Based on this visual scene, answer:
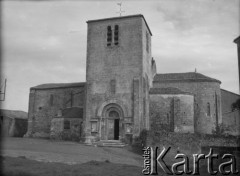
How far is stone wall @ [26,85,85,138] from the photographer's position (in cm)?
3994

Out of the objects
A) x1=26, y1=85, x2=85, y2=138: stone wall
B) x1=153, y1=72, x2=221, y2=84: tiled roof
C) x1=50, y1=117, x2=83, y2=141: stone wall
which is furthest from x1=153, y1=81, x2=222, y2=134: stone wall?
x1=50, y1=117, x2=83, y2=141: stone wall

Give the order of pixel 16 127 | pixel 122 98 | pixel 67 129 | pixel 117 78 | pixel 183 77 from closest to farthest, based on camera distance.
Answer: pixel 122 98
pixel 117 78
pixel 67 129
pixel 183 77
pixel 16 127

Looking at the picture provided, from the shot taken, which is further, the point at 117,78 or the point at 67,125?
the point at 67,125

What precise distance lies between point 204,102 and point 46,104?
2141 cm

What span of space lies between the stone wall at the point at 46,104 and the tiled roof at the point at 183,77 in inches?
414

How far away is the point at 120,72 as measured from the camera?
31.6 m

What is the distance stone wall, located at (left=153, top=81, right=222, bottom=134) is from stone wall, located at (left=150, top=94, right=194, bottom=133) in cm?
392

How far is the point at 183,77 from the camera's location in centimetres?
3956

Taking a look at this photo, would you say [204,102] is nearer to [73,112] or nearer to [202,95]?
[202,95]

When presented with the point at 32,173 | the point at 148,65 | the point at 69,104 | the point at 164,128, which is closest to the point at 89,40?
the point at 148,65

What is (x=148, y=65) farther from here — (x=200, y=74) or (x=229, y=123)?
(x=229, y=123)

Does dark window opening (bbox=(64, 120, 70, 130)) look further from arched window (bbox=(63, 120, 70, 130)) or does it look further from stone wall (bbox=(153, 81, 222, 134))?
stone wall (bbox=(153, 81, 222, 134))

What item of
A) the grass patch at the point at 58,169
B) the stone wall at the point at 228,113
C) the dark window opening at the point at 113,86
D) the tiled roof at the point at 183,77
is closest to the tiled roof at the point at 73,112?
the dark window opening at the point at 113,86

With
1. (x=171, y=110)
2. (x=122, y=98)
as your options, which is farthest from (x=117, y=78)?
(x=171, y=110)
